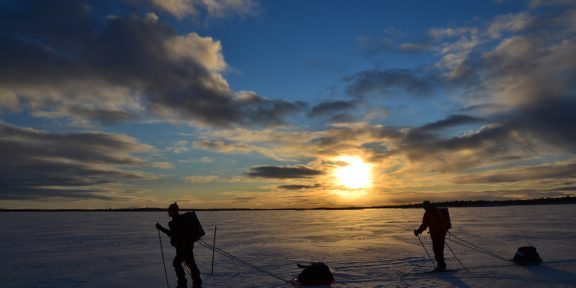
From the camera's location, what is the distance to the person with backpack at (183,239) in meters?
8.53

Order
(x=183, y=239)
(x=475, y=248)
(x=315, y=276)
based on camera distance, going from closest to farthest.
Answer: (x=183, y=239)
(x=315, y=276)
(x=475, y=248)

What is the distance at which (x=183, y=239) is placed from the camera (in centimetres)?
861

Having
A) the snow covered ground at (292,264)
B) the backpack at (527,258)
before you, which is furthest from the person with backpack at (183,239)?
the backpack at (527,258)

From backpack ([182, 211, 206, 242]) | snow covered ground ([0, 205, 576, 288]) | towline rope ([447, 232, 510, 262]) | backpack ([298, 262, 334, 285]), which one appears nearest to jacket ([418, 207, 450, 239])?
snow covered ground ([0, 205, 576, 288])

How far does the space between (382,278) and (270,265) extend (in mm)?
3451

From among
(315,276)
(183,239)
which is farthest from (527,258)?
(183,239)

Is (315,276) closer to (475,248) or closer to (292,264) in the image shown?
(292,264)

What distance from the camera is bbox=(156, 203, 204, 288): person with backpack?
28.0ft

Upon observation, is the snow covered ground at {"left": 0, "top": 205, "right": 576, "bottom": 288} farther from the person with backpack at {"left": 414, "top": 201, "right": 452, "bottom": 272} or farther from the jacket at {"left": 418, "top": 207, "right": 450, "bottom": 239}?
the jacket at {"left": 418, "top": 207, "right": 450, "bottom": 239}

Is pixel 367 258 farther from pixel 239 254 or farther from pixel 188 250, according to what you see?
pixel 188 250

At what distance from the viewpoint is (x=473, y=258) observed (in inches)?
480

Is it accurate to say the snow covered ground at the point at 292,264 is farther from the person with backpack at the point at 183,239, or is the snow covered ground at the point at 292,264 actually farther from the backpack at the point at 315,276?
the person with backpack at the point at 183,239

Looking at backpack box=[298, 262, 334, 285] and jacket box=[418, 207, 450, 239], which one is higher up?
jacket box=[418, 207, 450, 239]

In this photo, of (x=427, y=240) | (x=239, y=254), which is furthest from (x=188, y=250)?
(x=427, y=240)
